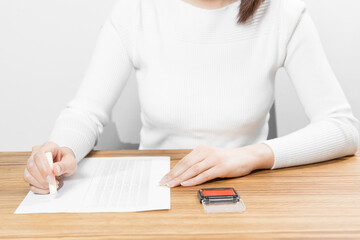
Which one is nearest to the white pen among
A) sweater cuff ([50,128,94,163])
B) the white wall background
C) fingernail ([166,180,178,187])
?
sweater cuff ([50,128,94,163])

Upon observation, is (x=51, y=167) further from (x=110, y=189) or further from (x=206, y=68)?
(x=206, y=68)

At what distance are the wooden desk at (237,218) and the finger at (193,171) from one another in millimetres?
24

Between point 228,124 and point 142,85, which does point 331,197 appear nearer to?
point 228,124

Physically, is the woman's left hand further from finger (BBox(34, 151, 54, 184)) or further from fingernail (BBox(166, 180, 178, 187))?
finger (BBox(34, 151, 54, 184))

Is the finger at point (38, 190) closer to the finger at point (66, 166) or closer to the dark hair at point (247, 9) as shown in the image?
the finger at point (66, 166)

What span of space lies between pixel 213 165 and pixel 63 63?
0.97 metres

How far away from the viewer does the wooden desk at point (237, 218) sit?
0.63 metres

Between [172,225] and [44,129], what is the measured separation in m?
1.19

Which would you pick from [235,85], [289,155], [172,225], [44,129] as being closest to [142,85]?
[235,85]

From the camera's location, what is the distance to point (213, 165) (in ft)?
2.76

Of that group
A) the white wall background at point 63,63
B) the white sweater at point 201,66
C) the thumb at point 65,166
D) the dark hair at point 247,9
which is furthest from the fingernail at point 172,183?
the white wall background at point 63,63

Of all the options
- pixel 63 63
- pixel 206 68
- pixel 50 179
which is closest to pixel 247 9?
pixel 206 68

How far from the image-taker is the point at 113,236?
621 millimetres

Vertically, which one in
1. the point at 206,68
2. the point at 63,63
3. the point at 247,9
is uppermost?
the point at 247,9
